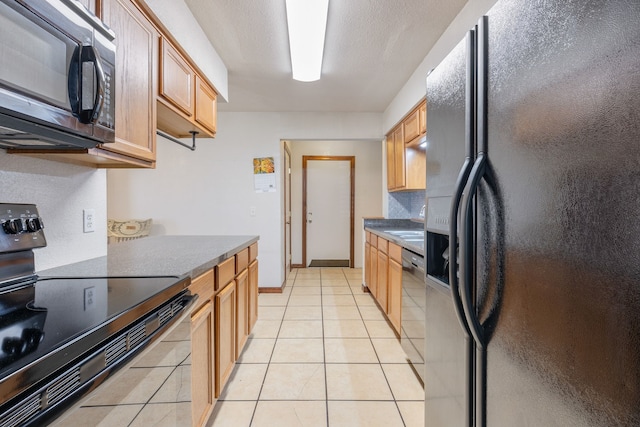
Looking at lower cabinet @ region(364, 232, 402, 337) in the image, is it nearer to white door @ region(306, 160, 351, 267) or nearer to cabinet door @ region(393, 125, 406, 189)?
cabinet door @ region(393, 125, 406, 189)

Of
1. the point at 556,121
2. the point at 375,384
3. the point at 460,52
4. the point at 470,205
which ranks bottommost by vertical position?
the point at 375,384

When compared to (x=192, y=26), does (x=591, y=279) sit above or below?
below

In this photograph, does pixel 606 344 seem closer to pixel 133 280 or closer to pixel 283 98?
pixel 133 280

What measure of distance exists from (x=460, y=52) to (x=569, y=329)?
2.85 feet

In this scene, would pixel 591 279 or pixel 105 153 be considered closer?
pixel 591 279

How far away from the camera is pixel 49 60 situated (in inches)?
33.7

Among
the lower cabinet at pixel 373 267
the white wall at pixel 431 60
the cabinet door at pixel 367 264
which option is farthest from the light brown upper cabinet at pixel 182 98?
the cabinet door at pixel 367 264

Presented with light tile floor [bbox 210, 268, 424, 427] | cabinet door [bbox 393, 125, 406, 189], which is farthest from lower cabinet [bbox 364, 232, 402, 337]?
cabinet door [bbox 393, 125, 406, 189]

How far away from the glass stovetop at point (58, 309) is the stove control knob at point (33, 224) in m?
0.19

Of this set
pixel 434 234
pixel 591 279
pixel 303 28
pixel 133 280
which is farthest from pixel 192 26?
pixel 591 279

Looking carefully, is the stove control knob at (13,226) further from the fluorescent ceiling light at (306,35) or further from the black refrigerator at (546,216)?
the fluorescent ceiling light at (306,35)

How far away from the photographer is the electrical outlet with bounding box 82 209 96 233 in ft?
4.83

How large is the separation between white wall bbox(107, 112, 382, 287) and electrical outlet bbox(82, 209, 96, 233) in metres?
2.46

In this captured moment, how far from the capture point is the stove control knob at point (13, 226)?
3.35 feet
